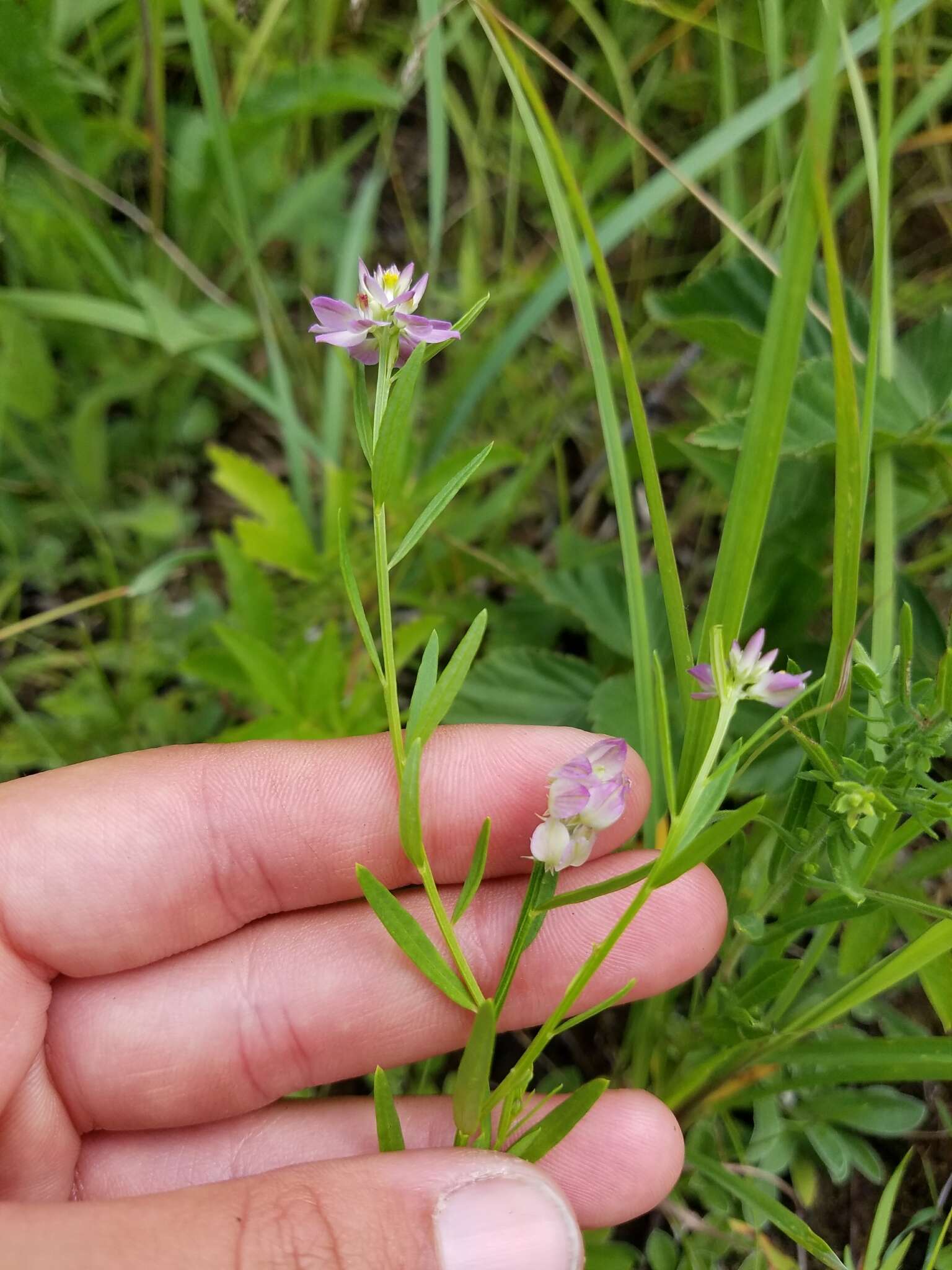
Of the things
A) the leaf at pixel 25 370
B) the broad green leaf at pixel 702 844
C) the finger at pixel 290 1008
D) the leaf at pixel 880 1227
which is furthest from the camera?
the leaf at pixel 25 370

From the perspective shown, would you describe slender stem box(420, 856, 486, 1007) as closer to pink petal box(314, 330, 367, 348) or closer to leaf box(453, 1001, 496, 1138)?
leaf box(453, 1001, 496, 1138)

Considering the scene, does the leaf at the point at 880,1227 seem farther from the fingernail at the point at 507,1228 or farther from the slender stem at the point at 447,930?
the slender stem at the point at 447,930

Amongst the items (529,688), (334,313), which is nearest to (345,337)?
(334,313)

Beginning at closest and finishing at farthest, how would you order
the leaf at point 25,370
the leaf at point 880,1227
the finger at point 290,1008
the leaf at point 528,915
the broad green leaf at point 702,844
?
the broad green leaf at point 702,844, the leaf at point 528,915, the leaf at point 880,1227, the finger at point 290,1008, the leaf at point 25,370

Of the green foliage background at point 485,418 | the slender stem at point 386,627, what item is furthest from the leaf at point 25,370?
the slender stem at point 386,627

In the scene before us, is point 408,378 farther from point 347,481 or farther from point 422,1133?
point 422,1133
